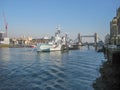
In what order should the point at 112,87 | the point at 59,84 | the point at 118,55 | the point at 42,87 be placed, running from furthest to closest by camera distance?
the point at 118,55, the point at 59,84, the point at 42,87, the point at 112,87

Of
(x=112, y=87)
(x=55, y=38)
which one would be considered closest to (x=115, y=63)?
(x=112, y=87)

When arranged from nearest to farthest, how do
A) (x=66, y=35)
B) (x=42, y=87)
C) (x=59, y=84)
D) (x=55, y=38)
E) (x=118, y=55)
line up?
(x=42, y=87) < (x=59, y=84) < (x=118, y=55) < (x=55, y=38) < (x=66, y=35)

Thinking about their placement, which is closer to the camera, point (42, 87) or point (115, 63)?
point (42, 87)

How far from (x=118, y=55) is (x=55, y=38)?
112036mm

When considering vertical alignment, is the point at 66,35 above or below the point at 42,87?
above

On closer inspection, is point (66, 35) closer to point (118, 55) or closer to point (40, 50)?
point (40, 50)

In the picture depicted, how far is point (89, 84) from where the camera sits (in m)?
28.8

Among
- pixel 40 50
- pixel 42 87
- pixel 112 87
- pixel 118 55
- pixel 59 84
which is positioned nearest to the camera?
pixel 112 87

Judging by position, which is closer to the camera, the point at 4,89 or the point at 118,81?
the point at 4,89

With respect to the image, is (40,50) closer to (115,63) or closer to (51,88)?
(115,63)

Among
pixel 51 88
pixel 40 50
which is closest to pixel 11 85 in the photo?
pixel 51 88

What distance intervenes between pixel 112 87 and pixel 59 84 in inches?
258

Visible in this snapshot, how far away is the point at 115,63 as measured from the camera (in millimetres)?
43750

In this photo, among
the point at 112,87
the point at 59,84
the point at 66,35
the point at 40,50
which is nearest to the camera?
the point at 112,87
